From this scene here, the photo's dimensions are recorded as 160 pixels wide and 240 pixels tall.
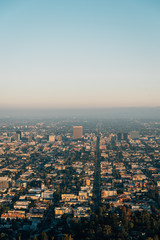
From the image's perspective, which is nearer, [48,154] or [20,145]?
[48,154]

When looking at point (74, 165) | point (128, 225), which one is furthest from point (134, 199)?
point (74, 165)

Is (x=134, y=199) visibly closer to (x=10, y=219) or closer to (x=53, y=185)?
(x=53, y=185)

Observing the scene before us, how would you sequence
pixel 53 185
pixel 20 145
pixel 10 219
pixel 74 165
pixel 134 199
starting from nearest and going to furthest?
pixel 10 219, pixel 134 199, pixel 53 185, pixel 74 165, pixel 20 145

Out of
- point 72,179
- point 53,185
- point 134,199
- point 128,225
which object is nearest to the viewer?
point 128,225

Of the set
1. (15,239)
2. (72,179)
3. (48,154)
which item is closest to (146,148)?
(48,154)

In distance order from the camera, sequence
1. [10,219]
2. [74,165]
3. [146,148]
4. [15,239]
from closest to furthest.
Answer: [15,239], [10,219], [74,165], [146,148]

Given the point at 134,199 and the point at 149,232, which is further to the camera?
the point at 134,199

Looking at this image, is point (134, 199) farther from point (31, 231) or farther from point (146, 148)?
point (146, 148)

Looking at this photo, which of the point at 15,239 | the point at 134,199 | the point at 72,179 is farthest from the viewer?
the point at 72,179
